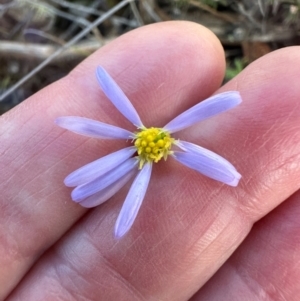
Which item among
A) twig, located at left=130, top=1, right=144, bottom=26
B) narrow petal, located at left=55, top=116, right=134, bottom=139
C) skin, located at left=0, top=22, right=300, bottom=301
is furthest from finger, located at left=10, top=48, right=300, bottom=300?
twig, located at left=130, top=1, right=144, bottom=26

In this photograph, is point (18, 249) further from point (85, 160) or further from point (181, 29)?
point (181, 29)

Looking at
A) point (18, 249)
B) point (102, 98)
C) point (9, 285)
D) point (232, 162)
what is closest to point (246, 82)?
point (232, 162)

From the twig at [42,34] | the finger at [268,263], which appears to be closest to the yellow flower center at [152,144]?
the finger at [268,263]

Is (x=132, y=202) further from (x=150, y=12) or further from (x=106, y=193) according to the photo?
(x=150, y=12)

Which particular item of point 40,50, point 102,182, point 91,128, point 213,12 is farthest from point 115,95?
point 40,50

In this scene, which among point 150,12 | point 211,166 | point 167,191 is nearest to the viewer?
point 211,166

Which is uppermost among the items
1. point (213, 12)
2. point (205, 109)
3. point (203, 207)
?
point (205, 109)

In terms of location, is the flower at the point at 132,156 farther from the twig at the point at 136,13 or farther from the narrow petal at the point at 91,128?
the twig at the point at 136,13
